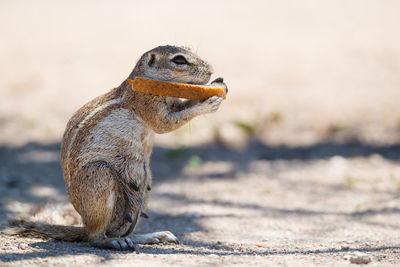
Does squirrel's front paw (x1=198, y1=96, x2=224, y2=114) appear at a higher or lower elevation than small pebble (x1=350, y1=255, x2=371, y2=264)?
higher

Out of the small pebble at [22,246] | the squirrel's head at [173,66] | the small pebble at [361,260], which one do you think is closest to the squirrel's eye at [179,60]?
the squirrel's head at [173,66]

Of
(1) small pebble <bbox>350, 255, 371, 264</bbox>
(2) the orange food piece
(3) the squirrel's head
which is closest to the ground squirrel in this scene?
(3) the squirrel's head

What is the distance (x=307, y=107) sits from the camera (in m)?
9.94

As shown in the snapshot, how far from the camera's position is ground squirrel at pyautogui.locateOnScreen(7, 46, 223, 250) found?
13.9ft

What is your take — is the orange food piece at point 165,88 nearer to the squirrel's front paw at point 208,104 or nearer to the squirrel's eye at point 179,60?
the squirrel's front paw at point 208,104

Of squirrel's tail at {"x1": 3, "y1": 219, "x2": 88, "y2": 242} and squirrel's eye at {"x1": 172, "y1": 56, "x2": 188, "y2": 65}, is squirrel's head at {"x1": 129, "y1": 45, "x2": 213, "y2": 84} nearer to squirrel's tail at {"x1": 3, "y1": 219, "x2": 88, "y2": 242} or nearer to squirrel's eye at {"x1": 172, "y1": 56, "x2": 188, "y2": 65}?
→ squirrel's eye at {"x1": 172, "y1": 56, "x2": 188, "y2": 65}

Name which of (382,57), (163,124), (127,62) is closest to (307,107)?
(382,57)

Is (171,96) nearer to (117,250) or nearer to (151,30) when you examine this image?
(117,250)

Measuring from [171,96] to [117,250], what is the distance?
Result: 1.37 meters

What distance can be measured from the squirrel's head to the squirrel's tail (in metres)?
1.49

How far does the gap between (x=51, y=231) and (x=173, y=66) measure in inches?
72.1

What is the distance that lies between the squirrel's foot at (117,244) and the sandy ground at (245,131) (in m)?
→ 0.14

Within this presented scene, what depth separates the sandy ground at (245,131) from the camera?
4730 millimetres

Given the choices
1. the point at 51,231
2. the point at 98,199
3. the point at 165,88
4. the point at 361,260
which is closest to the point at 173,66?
the point at 165,88
